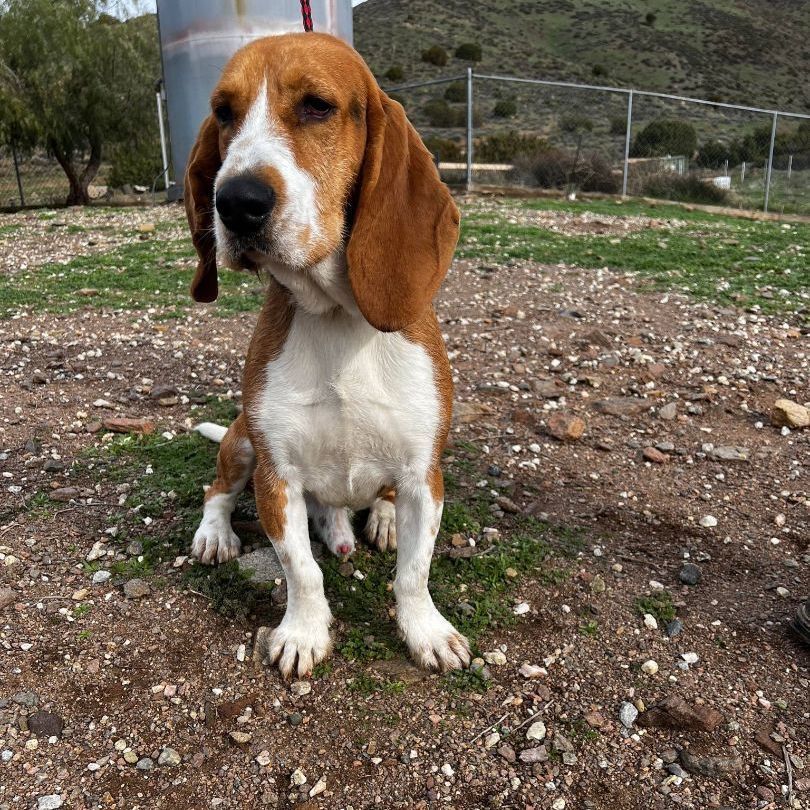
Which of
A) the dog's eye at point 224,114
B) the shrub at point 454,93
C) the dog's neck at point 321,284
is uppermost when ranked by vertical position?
the shrub at point 454,93

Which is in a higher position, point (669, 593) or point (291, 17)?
point (291, 17)

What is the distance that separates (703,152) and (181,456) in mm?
20557

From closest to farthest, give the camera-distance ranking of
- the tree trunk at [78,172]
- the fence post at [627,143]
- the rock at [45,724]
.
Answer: the rock at [45,724] → the fence post at [627,143] → the tree trunk at [78,172]

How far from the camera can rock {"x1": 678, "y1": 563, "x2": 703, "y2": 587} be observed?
10.4ft

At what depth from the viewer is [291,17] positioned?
12.0 meters

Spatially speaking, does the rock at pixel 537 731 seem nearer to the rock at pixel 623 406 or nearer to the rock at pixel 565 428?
the rock at pixel 565 428

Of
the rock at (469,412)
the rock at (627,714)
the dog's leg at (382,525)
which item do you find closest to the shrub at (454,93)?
the rock at (469,412)

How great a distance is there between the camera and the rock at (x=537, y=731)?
244 cm

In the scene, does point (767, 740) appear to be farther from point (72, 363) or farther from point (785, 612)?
point (72, 363)

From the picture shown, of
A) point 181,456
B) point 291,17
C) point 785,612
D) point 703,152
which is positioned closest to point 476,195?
point 291,17

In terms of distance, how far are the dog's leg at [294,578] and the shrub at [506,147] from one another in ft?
67.1

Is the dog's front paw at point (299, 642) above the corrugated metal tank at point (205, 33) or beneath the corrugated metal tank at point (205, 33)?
beneath

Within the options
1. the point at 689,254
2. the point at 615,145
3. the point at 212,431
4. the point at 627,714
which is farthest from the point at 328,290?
the point at 615,145

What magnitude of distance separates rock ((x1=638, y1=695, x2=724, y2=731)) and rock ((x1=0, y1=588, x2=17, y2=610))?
8.00 ft
